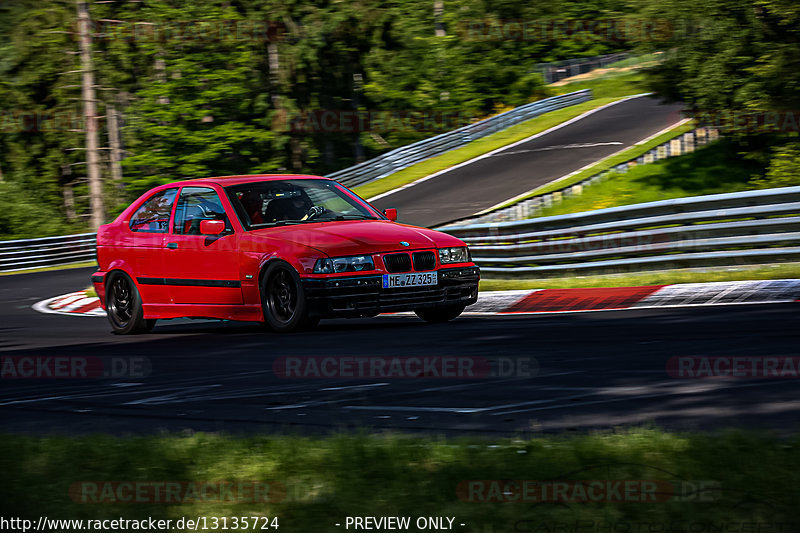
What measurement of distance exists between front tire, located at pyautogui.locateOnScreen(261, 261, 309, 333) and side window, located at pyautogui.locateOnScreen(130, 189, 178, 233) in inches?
76.2

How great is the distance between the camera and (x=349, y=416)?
20.4ft

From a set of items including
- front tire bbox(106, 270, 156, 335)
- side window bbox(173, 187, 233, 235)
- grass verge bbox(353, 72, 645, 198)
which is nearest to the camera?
side window bbox(173, 187, 233, 235)

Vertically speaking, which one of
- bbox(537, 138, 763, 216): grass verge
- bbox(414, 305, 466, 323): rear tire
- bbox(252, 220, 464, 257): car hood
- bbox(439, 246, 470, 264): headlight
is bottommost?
bbox(537, 138, 763, 216): grass verge

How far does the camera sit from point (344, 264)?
34.4 ft

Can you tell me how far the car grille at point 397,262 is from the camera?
34.8 feet

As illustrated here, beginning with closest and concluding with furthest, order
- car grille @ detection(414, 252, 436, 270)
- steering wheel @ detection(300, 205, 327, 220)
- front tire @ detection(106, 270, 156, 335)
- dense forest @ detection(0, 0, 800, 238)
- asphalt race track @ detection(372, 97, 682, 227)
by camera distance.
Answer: car grille @ detection(414, 252, 436, 270) < steering wheel @ detection(300, 205, 327, 220) < front tire @ detection(106, 270, 156, 335) < asphalt race track @ detection(372, 97, 682, 227) < dense forest @ detection(0, 0, 800, 238)

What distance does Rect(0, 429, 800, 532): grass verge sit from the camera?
3.83 metres

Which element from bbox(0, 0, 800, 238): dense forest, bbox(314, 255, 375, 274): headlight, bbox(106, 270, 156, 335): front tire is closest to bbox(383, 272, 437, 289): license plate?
bbox(314, 255, 375, 274): headlight

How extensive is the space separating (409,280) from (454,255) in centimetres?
69

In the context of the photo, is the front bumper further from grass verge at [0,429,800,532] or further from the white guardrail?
grass verge at [0,429,800,532]

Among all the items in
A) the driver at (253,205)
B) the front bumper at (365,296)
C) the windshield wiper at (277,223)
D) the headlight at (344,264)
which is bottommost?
the front bumper at (365,296)

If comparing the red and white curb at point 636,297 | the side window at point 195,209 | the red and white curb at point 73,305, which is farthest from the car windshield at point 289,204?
the red and white curb at point 73,305

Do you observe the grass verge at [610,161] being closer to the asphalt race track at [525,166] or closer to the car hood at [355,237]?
the asphalt race track at [525,166]

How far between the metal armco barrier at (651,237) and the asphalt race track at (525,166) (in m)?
12.3
